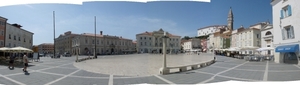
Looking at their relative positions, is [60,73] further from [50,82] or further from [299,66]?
[299,66]

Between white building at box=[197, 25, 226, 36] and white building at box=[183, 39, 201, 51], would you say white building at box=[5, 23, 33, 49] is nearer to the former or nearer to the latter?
white building at box=[183, 39, 201, 51]

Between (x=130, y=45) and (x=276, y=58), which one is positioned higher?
(x=130, y=45)

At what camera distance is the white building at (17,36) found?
3125mm

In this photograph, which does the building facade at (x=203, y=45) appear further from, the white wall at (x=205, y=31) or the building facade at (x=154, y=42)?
the building facade at (x=154, y=42)

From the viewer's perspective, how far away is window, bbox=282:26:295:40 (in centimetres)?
294

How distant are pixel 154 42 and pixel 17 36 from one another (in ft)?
10.2

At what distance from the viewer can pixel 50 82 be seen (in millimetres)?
2893

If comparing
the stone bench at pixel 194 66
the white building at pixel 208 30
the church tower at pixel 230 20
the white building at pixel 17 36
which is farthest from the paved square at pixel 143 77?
the church tower at pixel 230 20

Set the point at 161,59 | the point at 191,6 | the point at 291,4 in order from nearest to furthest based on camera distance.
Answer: the point at 291,4
the point at 191,6
the point at 161,59

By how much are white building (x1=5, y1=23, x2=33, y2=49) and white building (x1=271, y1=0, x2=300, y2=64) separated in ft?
16.9

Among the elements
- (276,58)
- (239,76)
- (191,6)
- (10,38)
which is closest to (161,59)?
(191,6)

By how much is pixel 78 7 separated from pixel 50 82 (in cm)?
164

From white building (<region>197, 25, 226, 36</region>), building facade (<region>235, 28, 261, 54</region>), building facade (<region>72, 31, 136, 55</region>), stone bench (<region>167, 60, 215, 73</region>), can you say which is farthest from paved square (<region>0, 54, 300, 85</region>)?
white building (<region>197, 25, 226, 36</region>)

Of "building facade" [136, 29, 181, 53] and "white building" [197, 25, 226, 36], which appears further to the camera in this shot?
"building facade" [136, 29, 181, 53]
